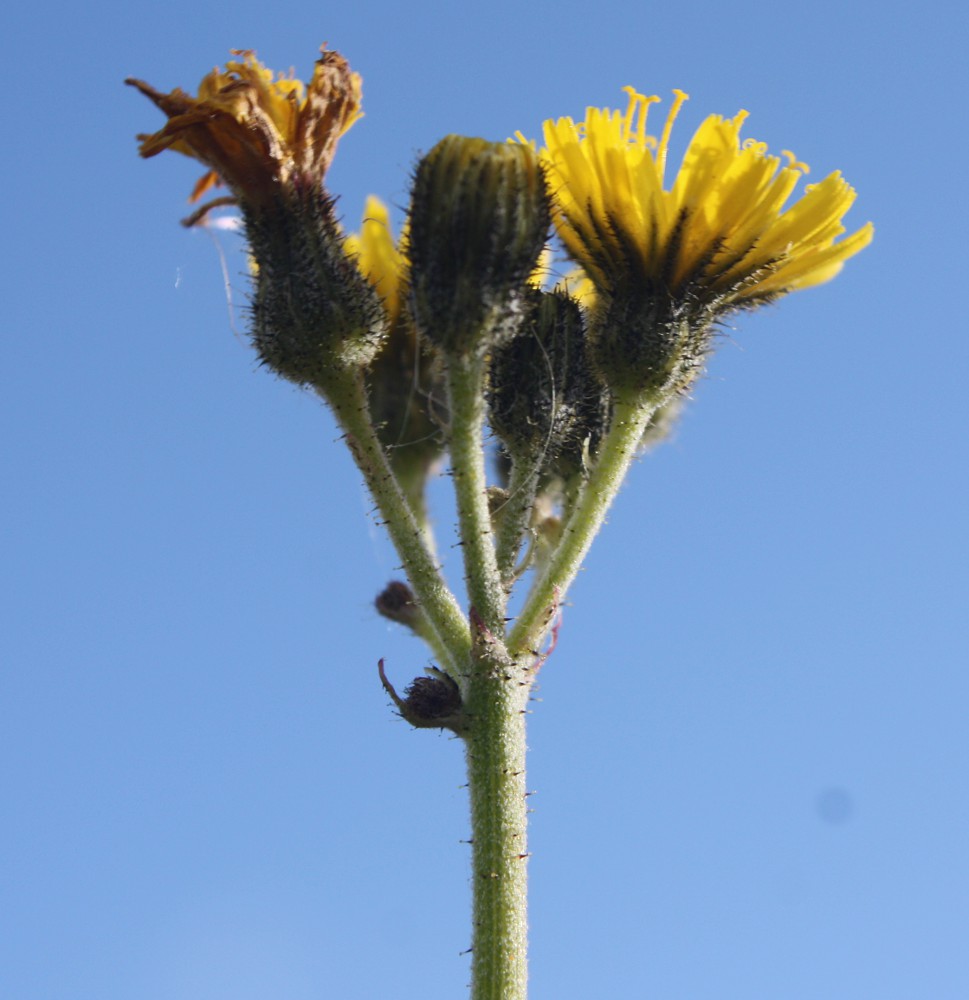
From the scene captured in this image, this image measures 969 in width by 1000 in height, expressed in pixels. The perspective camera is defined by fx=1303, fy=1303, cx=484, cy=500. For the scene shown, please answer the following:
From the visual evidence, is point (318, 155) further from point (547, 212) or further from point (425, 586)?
point (425, 586)

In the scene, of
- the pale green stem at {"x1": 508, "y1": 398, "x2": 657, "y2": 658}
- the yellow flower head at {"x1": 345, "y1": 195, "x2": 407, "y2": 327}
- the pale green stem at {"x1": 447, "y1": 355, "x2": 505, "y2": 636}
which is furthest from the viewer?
the yellow flower head at {"x1": 345, "y1": 195, "x2": 407, "y2": 327}

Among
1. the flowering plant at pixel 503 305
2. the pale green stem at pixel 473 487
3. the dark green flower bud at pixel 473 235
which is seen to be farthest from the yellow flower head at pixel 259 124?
the pale green stem at pixel 473 487

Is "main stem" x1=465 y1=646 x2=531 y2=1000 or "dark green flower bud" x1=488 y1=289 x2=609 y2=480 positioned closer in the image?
"main stem" x1=465 y1=646 x2=531 y2=1000

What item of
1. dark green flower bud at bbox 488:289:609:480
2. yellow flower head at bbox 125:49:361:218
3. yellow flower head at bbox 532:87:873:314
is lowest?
dark green flower bud at bbox 488:289:609:480

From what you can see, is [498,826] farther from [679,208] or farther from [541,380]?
[679,208]

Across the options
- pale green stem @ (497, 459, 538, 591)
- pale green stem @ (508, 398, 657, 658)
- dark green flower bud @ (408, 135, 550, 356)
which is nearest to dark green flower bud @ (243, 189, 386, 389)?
dark green flower bud @ (408, 135, 550, 356)

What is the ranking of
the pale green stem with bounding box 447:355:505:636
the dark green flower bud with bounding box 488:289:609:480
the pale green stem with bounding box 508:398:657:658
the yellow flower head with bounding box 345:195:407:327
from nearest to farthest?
1. the pale green stem with bounding box 447:355:505:636
2. the pale green stem with bounding box 508:398:657:658
3. the dark green flower bud with bounding box 488:289:609:480
4. the yellow flower head with bounding box 345:195:407:327

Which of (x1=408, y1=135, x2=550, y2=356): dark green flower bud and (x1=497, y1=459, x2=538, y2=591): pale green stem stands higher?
(x1=408, y1=135, x2=550, y2=356): dark green flower bud

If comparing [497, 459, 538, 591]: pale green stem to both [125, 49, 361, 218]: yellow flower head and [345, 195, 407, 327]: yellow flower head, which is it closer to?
[345, 195, 407, 327]: yellow flower head
